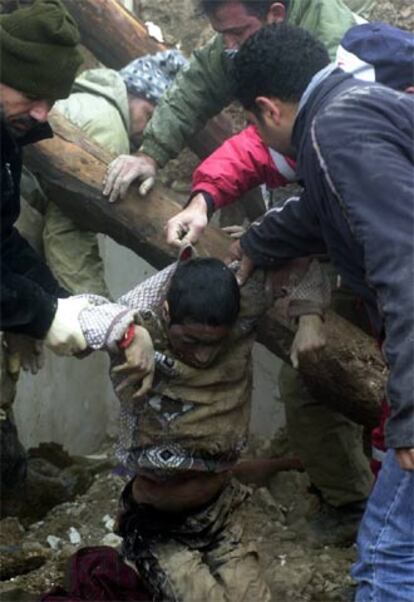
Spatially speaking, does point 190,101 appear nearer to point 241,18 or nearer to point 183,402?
point 241,18

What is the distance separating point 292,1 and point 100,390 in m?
3.06

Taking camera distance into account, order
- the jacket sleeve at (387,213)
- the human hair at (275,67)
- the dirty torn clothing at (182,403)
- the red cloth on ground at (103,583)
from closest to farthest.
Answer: the jacket sleeve at (387,213), the human hair at (275,67), the dirty torn clothing at (182,403), the red cloth on ground at (103,583)

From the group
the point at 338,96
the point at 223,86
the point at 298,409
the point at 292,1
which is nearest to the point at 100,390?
the point at 298,409

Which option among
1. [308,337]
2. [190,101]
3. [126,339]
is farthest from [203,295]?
[190,101]

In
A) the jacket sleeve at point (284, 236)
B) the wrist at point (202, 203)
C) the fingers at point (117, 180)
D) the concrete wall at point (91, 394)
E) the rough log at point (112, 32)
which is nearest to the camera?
the jacket sleeve at point (284, 236)

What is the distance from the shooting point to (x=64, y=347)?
3525 millimetres

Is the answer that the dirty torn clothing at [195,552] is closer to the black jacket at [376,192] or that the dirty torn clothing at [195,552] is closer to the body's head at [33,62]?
the black jacket at [376,192]

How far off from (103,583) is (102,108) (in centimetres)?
214

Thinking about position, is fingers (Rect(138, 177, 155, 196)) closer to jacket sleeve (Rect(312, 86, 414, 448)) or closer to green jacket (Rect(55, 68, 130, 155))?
green jacket (Rect(55, 68, 130, 155))

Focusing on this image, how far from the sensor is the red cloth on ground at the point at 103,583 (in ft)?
13.0

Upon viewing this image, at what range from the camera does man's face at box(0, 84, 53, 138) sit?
3.62m

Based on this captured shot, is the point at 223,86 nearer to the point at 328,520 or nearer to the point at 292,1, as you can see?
the point at 292,1

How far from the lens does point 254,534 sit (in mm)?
5113

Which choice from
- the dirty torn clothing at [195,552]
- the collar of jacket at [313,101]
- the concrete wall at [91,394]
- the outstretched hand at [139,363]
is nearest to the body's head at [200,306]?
the outstretched hand at [139,363]
